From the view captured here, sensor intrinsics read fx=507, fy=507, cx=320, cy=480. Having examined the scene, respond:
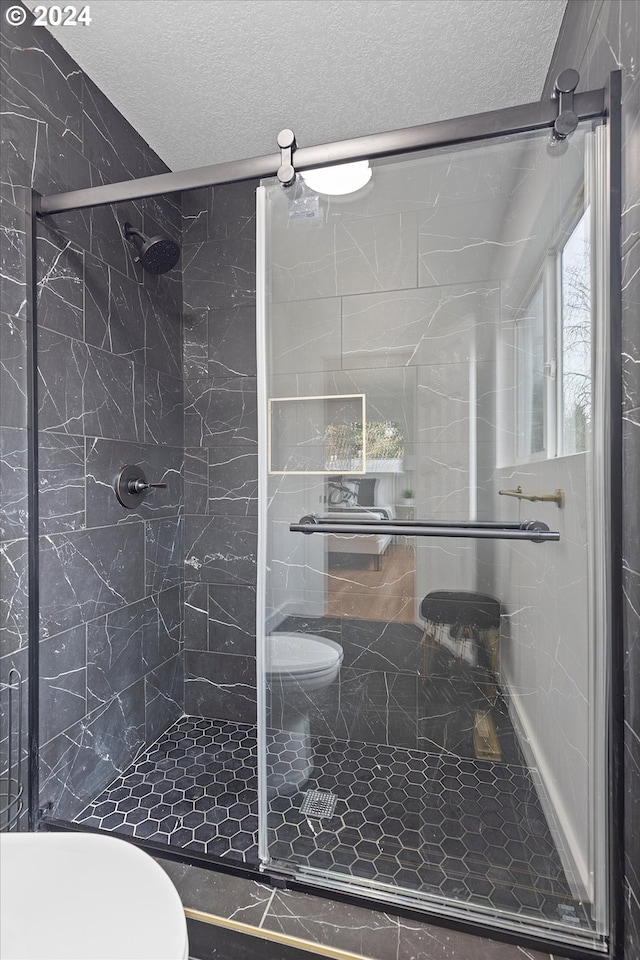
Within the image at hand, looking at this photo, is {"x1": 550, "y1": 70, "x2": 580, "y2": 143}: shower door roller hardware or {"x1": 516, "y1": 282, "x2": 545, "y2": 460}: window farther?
{"x1": 516, "y1": 282, "x2": 545, "y2": 460}: window

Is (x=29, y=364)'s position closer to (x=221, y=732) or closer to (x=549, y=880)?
(x=221, y=732)

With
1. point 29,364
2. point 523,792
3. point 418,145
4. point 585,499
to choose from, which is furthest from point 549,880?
point 29,364

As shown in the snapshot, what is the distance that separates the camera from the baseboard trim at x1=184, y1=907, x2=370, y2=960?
1188mm

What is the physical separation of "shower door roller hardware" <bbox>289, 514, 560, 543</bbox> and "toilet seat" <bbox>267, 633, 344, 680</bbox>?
1.02 feet

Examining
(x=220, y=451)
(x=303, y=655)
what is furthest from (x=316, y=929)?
(x=220, y=451)

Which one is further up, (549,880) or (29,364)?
(29,364)

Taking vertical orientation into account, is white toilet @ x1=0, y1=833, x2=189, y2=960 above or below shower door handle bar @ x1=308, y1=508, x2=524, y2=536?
below

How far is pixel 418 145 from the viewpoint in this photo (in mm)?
1283

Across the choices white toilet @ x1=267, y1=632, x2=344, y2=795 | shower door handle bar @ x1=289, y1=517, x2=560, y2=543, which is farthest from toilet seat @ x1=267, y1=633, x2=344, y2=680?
shower door handle bar @ x1=289, y1=517, x2=560, y2=543

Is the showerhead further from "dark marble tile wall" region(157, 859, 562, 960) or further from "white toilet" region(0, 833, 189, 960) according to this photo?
"dark marble tile wall" region(157, 859, 562, 960)

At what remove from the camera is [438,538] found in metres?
1.35

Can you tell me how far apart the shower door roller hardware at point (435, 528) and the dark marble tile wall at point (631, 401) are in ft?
0.68

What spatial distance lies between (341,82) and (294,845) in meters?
2.53

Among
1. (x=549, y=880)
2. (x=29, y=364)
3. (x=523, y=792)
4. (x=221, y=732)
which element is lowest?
(x=221, y=732)
